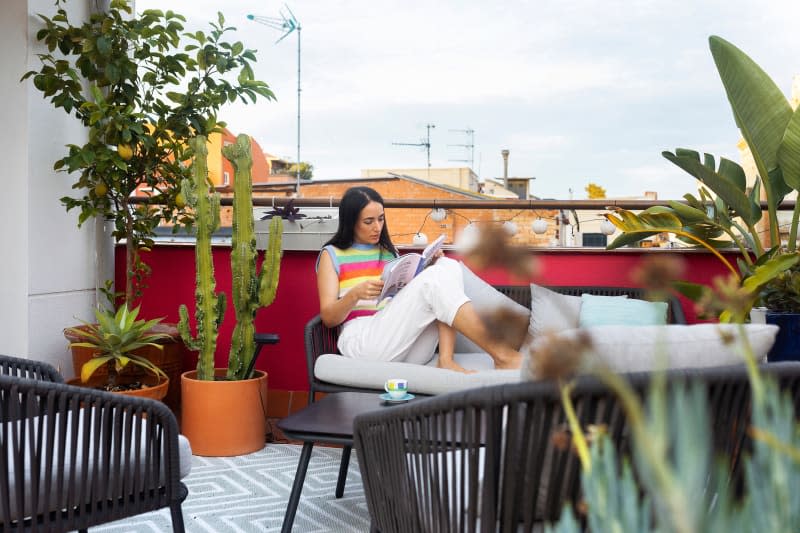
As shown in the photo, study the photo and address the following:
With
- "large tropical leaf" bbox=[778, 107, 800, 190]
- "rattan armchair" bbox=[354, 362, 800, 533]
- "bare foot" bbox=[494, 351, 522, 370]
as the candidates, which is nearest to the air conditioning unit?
"bare foot" bbox=[494, 351, 522, 370]

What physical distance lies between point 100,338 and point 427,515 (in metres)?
2.29

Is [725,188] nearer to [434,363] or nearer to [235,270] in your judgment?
[434,363]

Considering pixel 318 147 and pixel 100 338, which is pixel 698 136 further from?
pixel 100 338

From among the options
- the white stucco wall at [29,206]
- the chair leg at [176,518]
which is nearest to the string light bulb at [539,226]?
the white stucco wall at [29,206]

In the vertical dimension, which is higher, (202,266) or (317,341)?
(202,266)

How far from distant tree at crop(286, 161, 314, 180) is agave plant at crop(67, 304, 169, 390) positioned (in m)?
23.5

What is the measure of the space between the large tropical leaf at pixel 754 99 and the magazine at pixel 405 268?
1406 mm

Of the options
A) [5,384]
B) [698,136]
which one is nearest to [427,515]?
[5,384]

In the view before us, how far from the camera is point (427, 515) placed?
1.31m

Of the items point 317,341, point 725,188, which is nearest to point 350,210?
point 317,341

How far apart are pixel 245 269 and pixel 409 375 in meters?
1.01

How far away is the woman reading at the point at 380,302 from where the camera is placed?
2920 millimetres

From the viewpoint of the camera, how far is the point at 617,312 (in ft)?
10.6

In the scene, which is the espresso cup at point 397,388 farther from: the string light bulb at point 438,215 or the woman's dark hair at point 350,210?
the string light bulb at point 438,215
